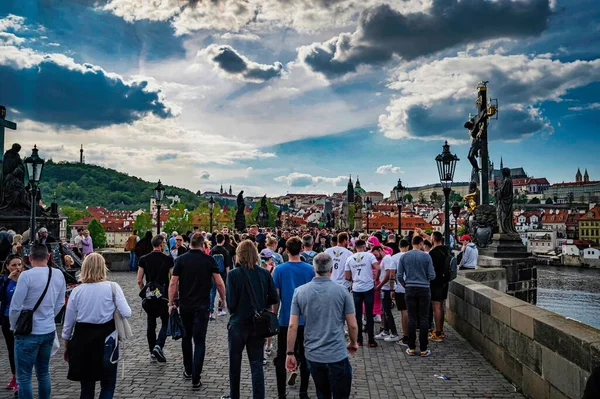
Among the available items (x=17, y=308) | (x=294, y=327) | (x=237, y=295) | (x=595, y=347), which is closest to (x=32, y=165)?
(x=17, y=308)

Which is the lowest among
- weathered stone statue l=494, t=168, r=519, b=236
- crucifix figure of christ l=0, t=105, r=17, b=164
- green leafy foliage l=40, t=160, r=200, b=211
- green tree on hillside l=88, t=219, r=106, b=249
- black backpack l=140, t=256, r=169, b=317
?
green tree on hillside l=88, t=219, r=106, b=249

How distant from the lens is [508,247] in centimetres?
1759

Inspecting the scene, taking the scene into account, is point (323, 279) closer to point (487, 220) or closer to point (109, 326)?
point (109, 326)

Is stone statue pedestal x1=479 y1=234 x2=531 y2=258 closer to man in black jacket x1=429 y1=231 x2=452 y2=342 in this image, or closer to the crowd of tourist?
man in black jacket x1=429 y1=231 x2=452 y2=342

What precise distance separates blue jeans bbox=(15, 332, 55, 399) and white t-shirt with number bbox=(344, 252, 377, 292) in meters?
4.71

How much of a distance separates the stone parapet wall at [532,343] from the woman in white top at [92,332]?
417 centimetres

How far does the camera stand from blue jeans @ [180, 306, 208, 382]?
598 centimetres

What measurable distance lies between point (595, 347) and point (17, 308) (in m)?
5.30

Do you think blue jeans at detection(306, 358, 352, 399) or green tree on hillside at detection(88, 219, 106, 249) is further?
green tree on hillside at detection(88, 219, 106, 249)

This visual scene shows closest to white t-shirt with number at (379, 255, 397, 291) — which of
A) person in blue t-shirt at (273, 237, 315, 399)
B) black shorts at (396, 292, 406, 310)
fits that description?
black shorts at (396, 292, 406, 310)

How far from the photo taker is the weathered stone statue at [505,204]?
1780 centimetres

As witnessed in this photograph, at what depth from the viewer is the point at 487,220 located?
19172mm

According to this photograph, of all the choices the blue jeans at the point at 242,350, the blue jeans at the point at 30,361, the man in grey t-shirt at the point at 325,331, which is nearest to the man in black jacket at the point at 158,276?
the blue jeans at the point at 30,361

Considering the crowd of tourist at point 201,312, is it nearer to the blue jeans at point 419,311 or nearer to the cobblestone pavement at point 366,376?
the blue jeans at point 419,311
